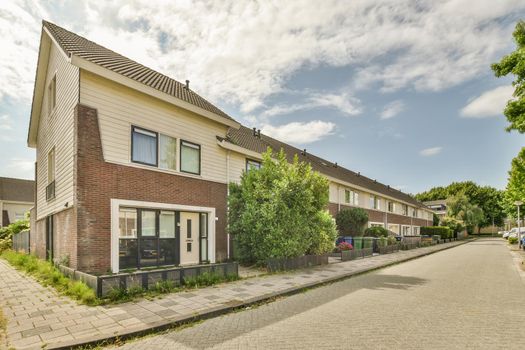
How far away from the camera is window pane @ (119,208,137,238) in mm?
10656

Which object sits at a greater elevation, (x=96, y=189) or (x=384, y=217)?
(x=96, y=189)

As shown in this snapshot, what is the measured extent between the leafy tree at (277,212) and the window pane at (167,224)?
238 centimetres

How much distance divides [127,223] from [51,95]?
7295 mm

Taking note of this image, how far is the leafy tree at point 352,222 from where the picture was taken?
76.3ft

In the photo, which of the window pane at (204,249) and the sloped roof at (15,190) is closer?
the window pane at (204,249)

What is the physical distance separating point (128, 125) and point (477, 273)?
1497cm

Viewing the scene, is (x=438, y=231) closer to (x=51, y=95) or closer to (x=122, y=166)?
(x=122, y=166)

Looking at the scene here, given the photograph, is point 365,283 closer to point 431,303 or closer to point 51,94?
point 431,303

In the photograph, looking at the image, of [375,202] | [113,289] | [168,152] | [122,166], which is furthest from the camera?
[375,202]

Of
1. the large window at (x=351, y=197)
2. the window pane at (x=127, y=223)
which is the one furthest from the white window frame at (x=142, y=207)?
the large window at (x=351, y=197)

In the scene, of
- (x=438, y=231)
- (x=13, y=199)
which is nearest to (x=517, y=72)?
(x=438, y=231)

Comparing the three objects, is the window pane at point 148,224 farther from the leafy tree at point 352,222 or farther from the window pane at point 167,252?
the leafy tree at point 352,222

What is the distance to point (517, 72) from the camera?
40.6 feet

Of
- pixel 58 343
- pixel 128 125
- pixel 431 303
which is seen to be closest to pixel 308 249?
pixel 431 303
